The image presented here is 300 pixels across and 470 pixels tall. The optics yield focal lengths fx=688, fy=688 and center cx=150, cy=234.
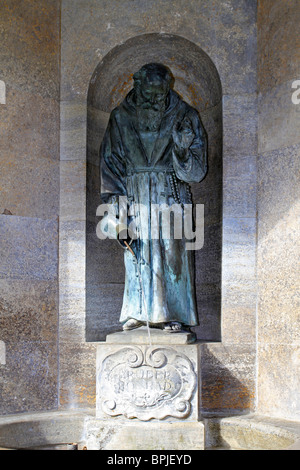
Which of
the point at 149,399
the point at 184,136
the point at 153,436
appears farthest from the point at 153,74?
the point at 153,436

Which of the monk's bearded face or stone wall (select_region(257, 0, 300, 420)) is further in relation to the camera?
the monk's bearded face

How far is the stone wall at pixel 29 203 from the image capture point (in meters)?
5.68

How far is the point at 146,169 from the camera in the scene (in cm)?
567

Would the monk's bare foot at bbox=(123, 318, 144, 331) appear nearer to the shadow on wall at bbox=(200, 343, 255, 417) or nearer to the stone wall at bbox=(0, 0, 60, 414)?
the shadow on wall at bbox=(200, 343, 255, 417)

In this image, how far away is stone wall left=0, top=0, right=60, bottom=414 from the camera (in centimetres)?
568

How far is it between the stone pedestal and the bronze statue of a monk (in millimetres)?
360

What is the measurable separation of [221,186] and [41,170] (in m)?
1.58

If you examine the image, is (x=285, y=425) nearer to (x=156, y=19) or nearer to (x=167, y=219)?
(x=167, y=219)

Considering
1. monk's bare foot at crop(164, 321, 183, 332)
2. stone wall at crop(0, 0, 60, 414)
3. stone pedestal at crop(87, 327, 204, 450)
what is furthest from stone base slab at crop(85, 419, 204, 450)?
stone wall at crop(0, 0, 60, 414)

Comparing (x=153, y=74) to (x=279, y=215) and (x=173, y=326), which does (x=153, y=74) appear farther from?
(x=173, y=326)

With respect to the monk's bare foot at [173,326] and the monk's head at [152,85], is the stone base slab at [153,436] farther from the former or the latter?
the monk's head at [152,85]

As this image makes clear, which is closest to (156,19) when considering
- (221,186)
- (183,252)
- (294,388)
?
(221,186)

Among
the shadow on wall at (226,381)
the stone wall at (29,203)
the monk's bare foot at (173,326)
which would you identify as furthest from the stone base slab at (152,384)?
the stone wall at (29,203)

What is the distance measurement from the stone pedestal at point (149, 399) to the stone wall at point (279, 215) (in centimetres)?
73
